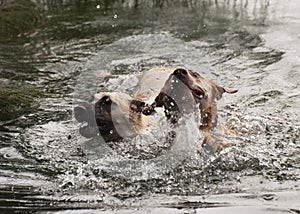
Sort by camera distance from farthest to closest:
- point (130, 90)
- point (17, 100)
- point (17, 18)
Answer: point (17, 18) < point (130, 90) < point (17, 100)

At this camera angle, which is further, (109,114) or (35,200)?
(109,114)

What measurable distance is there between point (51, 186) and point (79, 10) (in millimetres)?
7942

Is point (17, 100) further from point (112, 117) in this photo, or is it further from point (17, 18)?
point (17, 18)

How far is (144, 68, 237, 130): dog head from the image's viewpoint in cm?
558

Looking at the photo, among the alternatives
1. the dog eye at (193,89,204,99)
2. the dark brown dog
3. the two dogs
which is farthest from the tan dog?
the dog eye at (193,89,204,99)

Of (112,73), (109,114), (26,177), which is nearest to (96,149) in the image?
(109,114)

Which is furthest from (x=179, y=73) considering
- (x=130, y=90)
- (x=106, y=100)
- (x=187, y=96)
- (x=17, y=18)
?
(x=17, y=18)

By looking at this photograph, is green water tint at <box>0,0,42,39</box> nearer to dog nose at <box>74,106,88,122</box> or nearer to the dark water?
the dark water

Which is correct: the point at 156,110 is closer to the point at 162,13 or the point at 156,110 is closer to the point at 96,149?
the point at 96,149

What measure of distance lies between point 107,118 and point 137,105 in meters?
0.41

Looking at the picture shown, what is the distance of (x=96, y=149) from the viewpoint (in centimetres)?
577

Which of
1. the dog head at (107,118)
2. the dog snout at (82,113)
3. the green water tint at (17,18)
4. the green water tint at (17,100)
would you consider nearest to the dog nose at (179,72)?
the dog head at (107,118)

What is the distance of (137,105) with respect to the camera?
233 inches

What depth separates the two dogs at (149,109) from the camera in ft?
18.4
